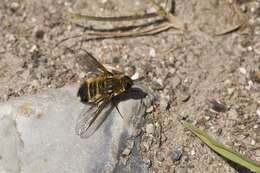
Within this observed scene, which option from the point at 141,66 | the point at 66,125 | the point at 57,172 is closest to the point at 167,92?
the point at 141,66

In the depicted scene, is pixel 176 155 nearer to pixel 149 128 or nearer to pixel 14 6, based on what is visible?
pixel 149 128

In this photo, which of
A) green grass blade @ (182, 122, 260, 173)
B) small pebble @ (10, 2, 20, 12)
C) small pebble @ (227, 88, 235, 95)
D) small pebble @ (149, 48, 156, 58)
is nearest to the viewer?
green grass blade @ (182, 122, 260, 173)

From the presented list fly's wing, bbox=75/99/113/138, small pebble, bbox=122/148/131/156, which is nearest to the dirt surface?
small pebble, bbox=122/148/131/156

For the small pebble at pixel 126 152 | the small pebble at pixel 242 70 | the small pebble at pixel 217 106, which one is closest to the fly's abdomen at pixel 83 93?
the small pebble at pixel 126 152

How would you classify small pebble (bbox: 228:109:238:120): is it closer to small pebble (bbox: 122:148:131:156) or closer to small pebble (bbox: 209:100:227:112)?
small pebble (bbox: 209:100:227:112)

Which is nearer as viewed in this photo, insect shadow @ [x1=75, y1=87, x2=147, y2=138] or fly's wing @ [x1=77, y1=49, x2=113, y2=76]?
insect shadow @ [x1=75, y1=87, x2=147, y2=138]

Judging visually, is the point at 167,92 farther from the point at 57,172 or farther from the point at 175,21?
the point at 57,172
